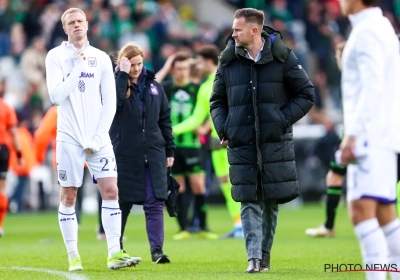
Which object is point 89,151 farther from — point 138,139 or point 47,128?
point 47,128

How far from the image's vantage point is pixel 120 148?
10203mm

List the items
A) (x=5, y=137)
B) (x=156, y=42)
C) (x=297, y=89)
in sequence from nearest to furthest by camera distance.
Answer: (x=297, y=89) → (x=5, y=137) → (x=156, y=42)

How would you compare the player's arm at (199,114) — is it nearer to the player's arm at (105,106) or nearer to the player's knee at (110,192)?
the player's arm at (105,106)

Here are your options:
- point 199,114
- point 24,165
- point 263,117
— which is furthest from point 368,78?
point 24,165

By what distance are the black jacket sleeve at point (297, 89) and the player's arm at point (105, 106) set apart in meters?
1.61

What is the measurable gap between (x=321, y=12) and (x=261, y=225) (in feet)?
67.5

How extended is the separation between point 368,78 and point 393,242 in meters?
1.17

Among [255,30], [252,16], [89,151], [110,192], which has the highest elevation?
[252,16]

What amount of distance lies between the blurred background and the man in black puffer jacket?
11.9 m

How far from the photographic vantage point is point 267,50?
8875 millimetres

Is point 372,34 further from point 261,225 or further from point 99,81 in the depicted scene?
point 99,81

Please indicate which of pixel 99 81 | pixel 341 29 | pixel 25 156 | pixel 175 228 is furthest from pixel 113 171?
pixel 341 29

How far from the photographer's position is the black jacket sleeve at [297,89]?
893 centimetres

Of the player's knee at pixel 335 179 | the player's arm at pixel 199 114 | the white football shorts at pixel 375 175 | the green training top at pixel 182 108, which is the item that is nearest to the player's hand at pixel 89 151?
the white football shorts at pixel 375 175
